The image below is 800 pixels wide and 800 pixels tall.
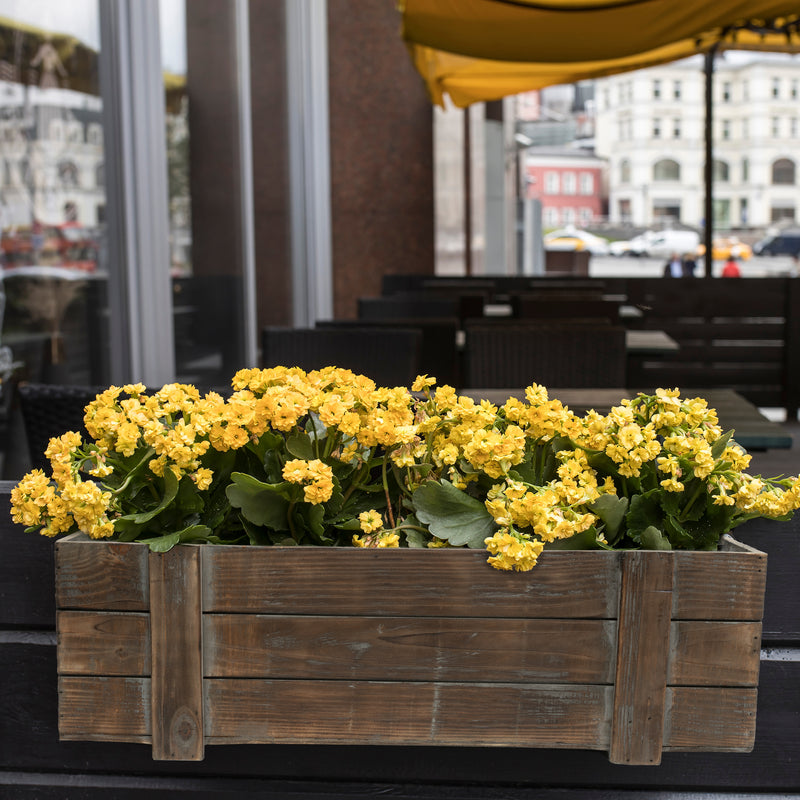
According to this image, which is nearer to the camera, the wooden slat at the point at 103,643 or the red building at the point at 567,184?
the wooden slat at the point at 103,643

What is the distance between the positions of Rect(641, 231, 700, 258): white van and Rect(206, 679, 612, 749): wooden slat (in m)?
19.1

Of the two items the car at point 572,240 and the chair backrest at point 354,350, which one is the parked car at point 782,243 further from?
the chair backrest at point 354,350

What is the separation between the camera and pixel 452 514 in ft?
3.67

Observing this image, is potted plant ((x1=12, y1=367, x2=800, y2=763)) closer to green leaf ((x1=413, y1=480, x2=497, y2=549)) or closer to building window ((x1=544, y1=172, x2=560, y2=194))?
green leaf ((x1=413, y1=480, x2=497, y2=549))

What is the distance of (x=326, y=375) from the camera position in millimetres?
1265

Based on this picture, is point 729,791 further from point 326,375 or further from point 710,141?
point 710,141

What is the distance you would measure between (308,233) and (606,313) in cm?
283

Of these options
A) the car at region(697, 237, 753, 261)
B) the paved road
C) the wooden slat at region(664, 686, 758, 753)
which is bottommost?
the wooden slat at region(664, 686, 758, 753)

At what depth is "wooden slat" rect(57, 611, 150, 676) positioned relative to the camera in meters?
1.08

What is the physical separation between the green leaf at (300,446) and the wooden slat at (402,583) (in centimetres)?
13

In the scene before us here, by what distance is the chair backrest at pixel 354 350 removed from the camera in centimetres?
336

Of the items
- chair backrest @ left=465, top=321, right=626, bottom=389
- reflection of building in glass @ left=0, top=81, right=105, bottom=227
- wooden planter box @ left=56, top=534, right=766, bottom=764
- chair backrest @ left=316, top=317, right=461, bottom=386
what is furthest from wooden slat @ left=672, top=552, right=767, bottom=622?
chair backrest @ left=316, top=317, right=461, bottom=386

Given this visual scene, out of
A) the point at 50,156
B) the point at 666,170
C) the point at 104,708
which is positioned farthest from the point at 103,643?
the point at 666,170

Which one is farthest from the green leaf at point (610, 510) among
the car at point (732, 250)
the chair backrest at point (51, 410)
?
the car at point (732, 250)
